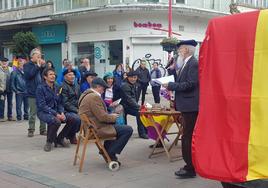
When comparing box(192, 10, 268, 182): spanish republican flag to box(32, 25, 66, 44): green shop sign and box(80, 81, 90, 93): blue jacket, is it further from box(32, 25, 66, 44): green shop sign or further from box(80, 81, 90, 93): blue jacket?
box(32, 25, 66, 44): green shop sign

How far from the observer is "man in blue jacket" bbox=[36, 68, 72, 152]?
8.66 m

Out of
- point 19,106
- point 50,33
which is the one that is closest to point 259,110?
point 19,106

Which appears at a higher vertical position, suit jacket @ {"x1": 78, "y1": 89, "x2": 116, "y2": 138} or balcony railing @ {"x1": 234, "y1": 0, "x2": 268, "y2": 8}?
balcony railing @ {"x1": 234, "y1": 0, "x2": 268, "y2": 8}

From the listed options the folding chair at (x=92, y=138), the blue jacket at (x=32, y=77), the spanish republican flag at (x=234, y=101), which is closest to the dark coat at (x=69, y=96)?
the blue jacket at (x=32, y=77)

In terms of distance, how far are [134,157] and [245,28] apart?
13.6 feet

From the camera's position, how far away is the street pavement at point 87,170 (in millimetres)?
6262

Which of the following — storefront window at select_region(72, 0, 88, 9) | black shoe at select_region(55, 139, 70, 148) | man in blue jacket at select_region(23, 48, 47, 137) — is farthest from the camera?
storefront window at select_region(72, 0, 88, 9)

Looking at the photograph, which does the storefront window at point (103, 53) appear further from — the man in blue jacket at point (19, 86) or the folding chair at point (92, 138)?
the folding chair at point (92, 138)

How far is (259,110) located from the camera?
4004 mm

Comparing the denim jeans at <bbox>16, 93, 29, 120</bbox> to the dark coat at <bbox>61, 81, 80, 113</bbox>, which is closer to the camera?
the dark coat at <bbox>61, 81, 80, 113</bbox>

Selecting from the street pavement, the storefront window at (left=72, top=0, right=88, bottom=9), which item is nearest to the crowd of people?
the street pavement

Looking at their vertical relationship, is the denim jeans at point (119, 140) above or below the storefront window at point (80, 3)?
below

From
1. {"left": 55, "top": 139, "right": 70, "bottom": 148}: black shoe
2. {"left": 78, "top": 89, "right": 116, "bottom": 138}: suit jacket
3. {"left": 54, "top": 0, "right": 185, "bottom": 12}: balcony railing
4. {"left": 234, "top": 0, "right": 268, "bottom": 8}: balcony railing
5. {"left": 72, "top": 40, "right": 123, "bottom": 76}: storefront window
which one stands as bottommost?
{"left": 55, "top": 139, "right": 70, "bottom": 148}: black shoe

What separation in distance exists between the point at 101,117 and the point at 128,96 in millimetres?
2602
